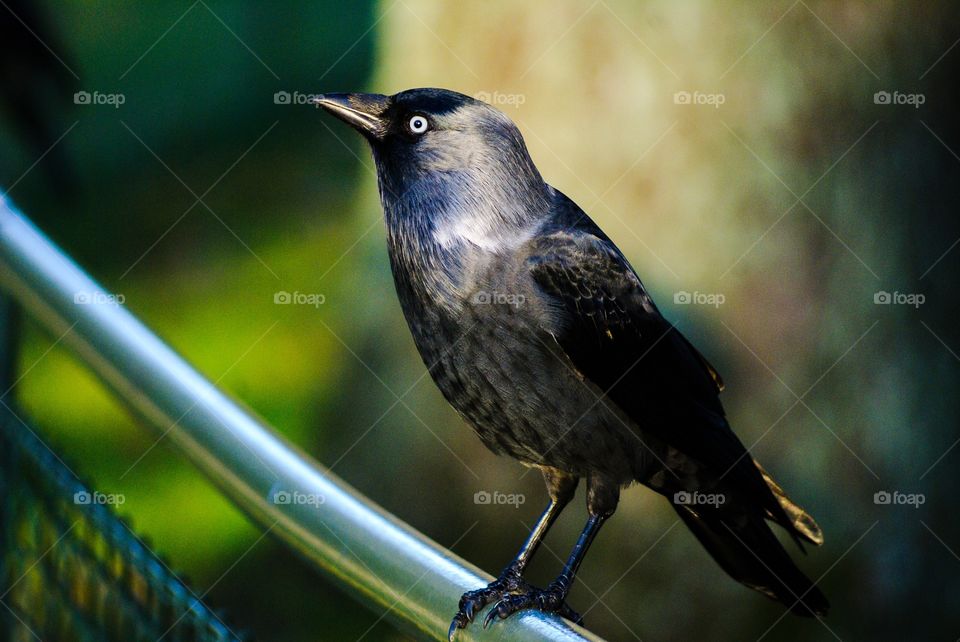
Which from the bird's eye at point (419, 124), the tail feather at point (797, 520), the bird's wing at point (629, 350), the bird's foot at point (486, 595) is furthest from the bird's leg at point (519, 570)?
the bird's eye at point (419, 124)

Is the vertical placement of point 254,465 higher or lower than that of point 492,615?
higher

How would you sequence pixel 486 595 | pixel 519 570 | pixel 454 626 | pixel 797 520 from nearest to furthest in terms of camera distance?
pixel 454 626
pixel 486 595
pixel 519 570
pixel 797 520

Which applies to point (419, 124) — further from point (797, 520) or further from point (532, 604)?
point (797, 520)

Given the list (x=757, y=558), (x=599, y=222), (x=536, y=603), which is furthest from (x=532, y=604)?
(x=599, y=222)

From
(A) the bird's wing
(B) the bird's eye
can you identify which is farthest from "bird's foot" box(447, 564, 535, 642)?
(B) the bird's eye

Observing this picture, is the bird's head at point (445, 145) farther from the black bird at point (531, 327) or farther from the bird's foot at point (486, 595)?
the bird's foot at point (486, 595)

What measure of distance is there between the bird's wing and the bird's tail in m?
0.07

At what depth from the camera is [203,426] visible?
1.12 m

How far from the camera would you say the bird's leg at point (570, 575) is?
121 cm

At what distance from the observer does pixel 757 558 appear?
5.22ft

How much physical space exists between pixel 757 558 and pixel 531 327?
546mm

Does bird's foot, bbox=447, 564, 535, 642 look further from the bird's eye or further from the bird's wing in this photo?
the bird's eye

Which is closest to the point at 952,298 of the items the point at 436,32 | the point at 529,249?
the point at 436,32

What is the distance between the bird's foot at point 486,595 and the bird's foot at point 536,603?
0.01m
